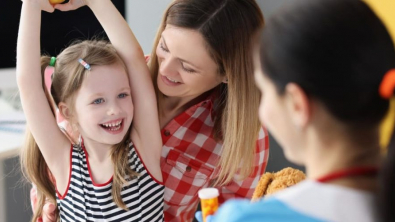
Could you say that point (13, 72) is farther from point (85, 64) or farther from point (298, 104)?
point (298, 104)

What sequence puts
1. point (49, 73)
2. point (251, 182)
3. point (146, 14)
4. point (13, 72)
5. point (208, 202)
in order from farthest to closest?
point (146, 14) → point (13, 72) → point (251, 182) → point (49, 73) → point (208, 202)

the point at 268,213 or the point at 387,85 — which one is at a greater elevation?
the point at 387,85

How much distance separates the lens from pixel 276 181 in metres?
1.31

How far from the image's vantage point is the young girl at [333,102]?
22.3 inches

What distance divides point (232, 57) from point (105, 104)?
29 centimetres

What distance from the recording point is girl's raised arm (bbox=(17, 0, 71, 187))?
3.58ft

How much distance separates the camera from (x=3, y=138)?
5.22 feet

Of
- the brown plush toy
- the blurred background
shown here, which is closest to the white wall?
the blurred background

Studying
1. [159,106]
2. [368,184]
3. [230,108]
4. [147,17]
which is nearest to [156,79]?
[159,106]

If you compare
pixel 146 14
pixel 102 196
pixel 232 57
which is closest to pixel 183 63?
pixel 232 57

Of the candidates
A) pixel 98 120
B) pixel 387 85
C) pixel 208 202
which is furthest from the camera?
pixel 98 120

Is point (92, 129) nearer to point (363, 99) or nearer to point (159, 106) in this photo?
point (159, 106)

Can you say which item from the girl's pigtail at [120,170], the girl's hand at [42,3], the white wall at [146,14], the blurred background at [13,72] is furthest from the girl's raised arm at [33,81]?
the white wall at [146,14]

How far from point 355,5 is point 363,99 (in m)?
0.11
